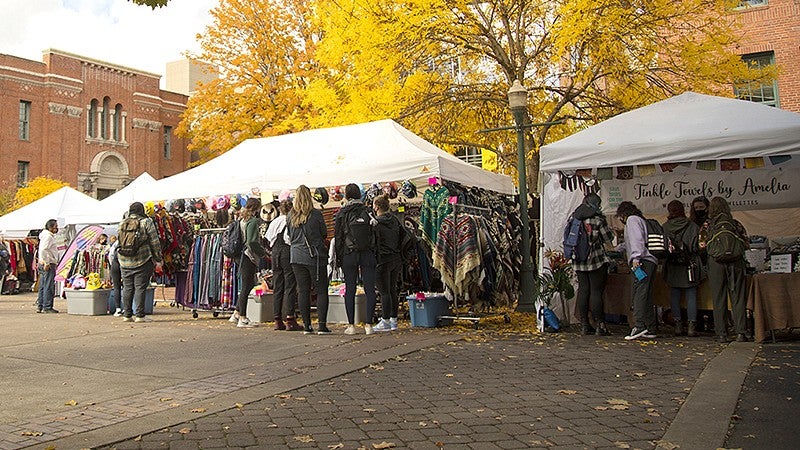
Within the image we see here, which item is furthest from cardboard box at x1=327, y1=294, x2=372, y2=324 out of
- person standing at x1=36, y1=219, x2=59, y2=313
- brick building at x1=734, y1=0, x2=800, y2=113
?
brick building at x1=734, y1=0, x2=800, y2=113

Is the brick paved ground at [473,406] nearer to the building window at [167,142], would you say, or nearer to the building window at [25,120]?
the building window at [25,120]

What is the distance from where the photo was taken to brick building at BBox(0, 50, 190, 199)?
37.6 meters

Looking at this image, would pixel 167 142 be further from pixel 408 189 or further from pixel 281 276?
pixel 281 276

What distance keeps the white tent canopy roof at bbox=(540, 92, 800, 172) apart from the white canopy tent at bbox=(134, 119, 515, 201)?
86.2 inches

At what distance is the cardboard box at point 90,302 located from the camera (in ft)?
40.2

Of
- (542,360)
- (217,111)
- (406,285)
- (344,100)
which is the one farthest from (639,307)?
(217,111)

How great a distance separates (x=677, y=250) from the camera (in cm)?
862

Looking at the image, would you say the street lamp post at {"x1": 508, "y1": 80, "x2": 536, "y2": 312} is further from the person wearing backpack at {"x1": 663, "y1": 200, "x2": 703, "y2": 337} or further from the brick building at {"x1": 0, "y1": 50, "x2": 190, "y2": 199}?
the brick building at {"x1": 0, "y1": 50, "x2": 190, "y2": 199}

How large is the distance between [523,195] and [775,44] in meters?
13.1

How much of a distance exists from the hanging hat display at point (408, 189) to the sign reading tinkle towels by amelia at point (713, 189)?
10.9 feet

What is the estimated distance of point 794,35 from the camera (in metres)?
19.2

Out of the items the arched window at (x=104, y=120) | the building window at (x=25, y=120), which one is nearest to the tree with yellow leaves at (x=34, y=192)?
the building window at (x=25, y=120)

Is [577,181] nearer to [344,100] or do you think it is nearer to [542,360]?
[542,360]

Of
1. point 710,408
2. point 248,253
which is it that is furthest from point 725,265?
point 248,253
